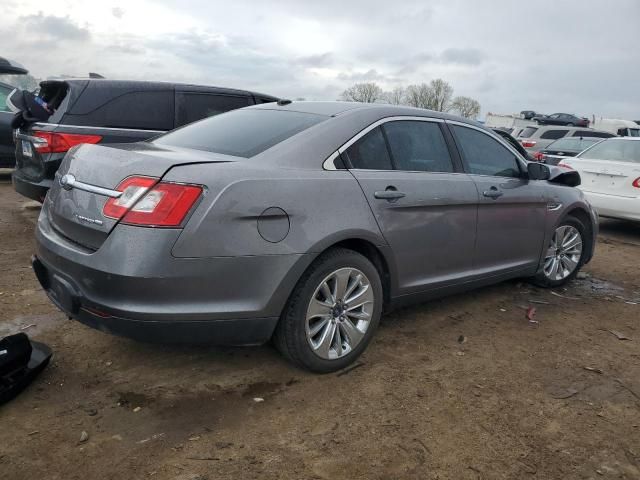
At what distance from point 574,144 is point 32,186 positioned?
1105 cm

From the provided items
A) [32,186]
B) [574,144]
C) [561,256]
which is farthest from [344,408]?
[574,144]

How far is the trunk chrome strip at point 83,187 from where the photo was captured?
2625mm

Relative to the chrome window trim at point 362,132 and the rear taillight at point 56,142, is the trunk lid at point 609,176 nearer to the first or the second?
the chrome window trim at point 362,132

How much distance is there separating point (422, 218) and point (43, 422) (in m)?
2.35

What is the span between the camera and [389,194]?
10.7ft

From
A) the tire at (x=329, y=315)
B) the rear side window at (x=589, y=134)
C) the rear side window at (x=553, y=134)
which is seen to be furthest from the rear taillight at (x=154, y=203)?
the rear side window at (x=553, y=134)

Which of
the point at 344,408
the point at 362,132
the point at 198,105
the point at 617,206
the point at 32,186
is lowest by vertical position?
the point at 344,408

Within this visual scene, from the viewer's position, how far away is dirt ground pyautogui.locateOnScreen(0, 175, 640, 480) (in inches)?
92.9

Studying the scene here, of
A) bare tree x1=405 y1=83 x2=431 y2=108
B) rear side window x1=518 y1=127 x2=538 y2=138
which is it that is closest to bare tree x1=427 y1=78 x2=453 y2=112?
bare tree x1=405 y1=83 x2=431 y2=108

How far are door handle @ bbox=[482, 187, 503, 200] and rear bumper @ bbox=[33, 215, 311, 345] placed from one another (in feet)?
5.83

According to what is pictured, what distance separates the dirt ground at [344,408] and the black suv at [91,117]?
1.82 metres

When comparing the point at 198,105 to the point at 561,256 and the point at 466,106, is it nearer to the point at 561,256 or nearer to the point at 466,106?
the point at 561,256

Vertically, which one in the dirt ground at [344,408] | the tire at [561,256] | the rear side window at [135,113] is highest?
the rear side window at [135,113]

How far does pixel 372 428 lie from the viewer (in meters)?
2.64
